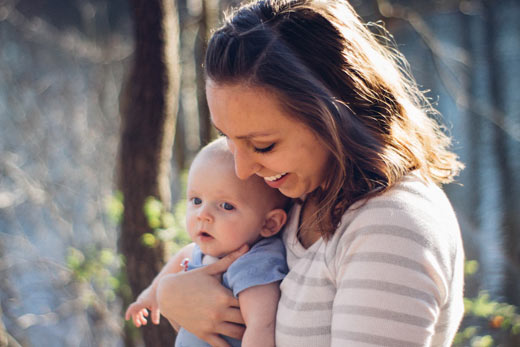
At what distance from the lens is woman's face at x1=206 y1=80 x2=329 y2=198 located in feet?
3.95

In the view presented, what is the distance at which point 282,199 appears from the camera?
5.49 feet

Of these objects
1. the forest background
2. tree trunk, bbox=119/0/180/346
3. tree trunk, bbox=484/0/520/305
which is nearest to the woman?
the forest background

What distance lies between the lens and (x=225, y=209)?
1.63 meters

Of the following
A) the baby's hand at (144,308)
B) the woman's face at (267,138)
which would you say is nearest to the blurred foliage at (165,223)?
the baby's hand at (144,308)

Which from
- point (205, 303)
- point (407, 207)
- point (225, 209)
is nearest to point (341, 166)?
point (407, 207)

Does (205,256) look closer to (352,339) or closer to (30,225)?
(352,339)

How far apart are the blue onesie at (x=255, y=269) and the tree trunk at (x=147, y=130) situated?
136 centimetres

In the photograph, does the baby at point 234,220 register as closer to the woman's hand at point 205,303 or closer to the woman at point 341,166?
the woman's hand at point 205,303

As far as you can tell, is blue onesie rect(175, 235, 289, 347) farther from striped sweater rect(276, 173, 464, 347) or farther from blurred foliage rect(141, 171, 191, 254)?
blurred foliage rect(141, 171, 191, 254)

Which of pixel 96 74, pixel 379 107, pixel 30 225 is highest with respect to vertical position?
pixel 379 107

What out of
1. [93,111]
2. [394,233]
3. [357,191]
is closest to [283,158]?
[357,191]

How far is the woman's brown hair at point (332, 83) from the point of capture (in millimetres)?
1192

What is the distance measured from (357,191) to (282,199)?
491 millimetres

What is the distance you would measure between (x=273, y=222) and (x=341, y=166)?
0.49 meters
